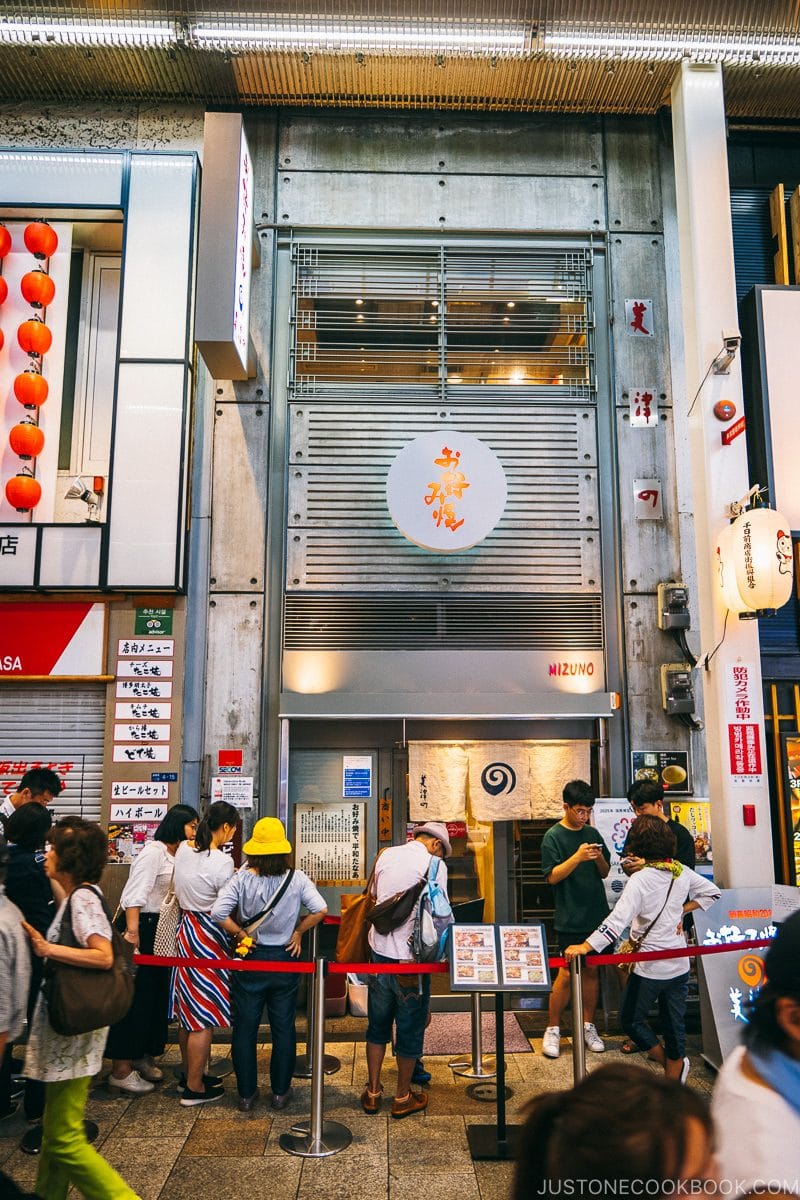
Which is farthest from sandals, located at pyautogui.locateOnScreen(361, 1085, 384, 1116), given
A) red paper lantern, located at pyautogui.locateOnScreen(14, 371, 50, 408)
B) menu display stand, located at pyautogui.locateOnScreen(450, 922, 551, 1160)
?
red paper lantern, located at pyautogui.locateOnScreen(14, 371, 50, 408)

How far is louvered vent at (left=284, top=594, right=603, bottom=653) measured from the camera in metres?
8.90

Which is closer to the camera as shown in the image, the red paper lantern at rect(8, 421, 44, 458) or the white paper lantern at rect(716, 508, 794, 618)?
the white paper lantern at rect(716, 508, 794, 618)

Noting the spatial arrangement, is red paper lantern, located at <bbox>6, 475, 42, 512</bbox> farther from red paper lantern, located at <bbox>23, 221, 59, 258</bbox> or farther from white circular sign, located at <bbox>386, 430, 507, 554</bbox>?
white circular sign, located at <bbox>386, 430, 507, 554</bbox>

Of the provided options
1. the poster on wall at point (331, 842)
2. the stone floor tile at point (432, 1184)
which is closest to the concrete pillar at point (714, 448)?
the poster on wall at point (331, 842)

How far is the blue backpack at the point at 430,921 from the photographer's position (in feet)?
19.4

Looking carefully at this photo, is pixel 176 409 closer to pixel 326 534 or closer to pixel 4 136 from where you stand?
pixel 326 534

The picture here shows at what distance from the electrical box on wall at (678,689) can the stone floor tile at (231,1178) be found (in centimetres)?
535

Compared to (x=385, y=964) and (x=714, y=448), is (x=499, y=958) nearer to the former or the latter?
(x=385, y=964)

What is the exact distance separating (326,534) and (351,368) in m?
1.92

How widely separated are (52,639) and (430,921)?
4.88 m

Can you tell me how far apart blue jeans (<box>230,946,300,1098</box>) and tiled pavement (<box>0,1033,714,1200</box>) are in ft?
0.79

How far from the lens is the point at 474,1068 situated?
661 cm

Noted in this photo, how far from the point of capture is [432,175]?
9.69 m

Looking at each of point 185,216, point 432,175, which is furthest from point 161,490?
point 432,175
